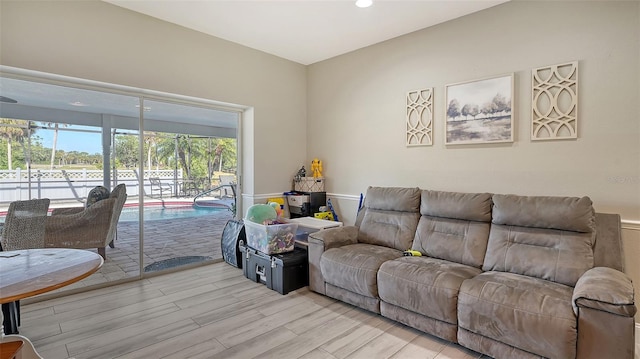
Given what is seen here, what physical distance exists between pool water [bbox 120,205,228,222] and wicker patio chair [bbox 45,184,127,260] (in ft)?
0.32

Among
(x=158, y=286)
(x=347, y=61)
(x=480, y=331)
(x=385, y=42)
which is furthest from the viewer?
(x=347, y=61)

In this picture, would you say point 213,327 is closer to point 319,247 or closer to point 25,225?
point 319,247

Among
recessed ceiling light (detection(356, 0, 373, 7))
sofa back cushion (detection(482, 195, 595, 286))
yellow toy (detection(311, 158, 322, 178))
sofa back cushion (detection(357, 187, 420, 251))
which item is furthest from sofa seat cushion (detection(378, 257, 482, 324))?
recessed ceiling light (detection(356, 0, 373, 7))

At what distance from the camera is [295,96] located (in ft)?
16.1

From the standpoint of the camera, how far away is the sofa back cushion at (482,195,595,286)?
2.30 metres

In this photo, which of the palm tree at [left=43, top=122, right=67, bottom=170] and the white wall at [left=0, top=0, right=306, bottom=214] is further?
the palm tree at [left=43, top=122, right=67, bottom=170]

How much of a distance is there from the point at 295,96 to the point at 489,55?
107 inches

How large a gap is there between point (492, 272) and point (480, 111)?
160cm

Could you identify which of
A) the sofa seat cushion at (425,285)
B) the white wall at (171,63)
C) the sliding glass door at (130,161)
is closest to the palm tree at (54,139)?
the sliding glass door at (130,161)

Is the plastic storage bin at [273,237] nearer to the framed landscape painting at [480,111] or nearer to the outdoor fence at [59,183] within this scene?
the outdoor fence at [59,183]

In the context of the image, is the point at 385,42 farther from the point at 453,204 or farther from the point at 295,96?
the point at 453,204

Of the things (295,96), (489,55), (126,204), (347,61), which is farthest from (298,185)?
(489,55)

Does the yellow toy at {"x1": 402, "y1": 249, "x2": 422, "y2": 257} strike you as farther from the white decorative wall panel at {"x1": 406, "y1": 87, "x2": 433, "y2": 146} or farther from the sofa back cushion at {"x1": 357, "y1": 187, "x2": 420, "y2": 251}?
the white decorative wall panel at {"x1": 406, "y1": 87, "x2": 433, "y2": 146}

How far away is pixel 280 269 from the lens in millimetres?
3234
